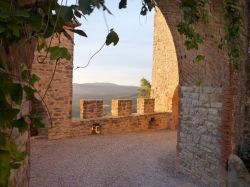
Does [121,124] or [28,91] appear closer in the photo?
[28,91]

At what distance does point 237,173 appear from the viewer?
5.25 meters

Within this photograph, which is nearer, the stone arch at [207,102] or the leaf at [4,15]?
the leaf at [4,15]

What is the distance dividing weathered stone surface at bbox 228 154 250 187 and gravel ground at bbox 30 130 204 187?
36.8 inches

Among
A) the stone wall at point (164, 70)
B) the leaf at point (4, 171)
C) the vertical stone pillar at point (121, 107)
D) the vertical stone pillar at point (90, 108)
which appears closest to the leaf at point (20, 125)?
the leaf at point (4, 171)

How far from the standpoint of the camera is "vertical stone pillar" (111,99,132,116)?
1179cm

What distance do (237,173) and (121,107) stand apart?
6.95 metres

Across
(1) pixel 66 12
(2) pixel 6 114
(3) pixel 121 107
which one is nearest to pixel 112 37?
(1) pixel 66 12

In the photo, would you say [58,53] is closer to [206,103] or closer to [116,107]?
[206,103]

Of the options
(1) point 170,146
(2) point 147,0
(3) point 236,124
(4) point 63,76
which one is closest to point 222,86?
(3) point 236,124

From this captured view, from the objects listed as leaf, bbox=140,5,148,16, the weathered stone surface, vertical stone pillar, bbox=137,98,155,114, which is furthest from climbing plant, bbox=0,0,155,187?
vertical stone pillar, bbox=137,98,155,114

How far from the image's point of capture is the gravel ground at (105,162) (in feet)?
20.1

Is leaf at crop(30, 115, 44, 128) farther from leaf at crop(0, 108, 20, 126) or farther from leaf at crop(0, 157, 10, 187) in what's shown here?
leaf at crop(0, 157, 10, 187)

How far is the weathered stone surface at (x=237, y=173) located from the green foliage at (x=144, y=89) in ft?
38.5

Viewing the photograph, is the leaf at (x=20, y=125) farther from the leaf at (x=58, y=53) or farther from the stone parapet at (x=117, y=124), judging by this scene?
the stone parapet at (x=117, y=124)
